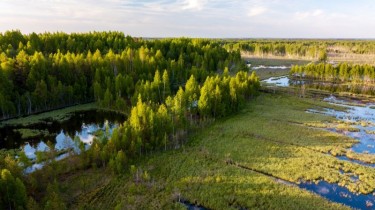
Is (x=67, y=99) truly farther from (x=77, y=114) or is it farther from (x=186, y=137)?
(x=186, y=137)

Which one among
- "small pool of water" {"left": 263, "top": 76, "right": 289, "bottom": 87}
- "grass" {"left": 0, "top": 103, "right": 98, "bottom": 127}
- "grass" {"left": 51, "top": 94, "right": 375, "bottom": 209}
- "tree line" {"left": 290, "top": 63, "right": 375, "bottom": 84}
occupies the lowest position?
"grass" {"left": 51, "top": 94, "right": 375, "bottom": 209}

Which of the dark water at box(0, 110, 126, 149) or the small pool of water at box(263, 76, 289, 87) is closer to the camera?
the dark water at box(0, 110, 126, 149)

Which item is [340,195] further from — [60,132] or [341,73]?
[341,73]

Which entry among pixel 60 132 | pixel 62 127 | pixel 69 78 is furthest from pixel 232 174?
pixel 69 78

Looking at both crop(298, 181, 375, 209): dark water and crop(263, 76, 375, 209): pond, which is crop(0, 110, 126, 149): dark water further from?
crop(263, 76, 375, 209): pond

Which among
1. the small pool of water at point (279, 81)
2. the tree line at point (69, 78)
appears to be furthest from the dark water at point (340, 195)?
the small pool of water at point (279, 81)

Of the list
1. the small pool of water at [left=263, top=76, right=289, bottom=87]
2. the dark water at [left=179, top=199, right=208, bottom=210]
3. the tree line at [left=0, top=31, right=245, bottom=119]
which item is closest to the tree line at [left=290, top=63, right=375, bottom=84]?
the small pool of water at [left=263, top=76, right=289, bottom=87]

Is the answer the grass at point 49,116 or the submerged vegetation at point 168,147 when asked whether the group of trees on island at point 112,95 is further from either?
the grass at point 49,116

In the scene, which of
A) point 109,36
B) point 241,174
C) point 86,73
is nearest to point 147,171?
point 241,174
